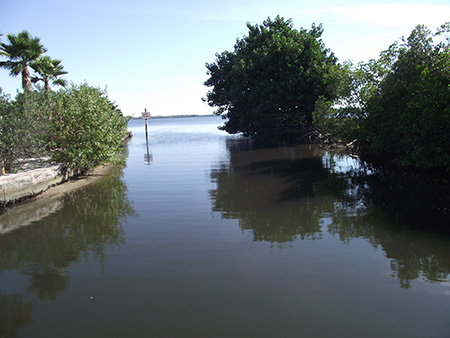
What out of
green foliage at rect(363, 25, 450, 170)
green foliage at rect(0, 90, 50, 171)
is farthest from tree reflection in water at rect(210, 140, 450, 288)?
green foliage at rect(0, 90, 50, 171)

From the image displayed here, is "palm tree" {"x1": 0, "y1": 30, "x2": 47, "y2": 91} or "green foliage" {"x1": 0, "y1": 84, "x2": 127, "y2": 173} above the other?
"palm tree" {"x1": 0, "y1": 30, "x2": 47, "y2": 91}

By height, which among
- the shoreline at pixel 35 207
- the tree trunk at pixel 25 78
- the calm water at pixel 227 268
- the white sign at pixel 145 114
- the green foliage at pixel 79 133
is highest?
the tree trunk at pixel 25 78

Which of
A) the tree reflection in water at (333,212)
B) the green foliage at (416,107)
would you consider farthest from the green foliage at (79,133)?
the green foliage at (416,107)

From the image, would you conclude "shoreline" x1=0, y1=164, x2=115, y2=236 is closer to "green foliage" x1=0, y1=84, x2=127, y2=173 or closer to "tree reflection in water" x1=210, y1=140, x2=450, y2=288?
"green foliage" x1=0, y1=84, x2=127, y2=173

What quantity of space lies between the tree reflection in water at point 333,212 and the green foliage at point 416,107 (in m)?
1.53

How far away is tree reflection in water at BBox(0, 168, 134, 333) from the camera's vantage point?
217 inches

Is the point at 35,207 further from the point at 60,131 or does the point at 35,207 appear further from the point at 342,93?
the point at 342,93

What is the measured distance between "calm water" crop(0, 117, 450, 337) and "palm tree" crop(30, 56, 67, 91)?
1730 cm

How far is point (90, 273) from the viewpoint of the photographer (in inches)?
247

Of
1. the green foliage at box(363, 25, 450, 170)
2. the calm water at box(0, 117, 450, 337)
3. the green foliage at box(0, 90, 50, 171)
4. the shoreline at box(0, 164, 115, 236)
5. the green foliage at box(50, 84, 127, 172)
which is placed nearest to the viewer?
the calm water at box(0, 117, 450, 337)

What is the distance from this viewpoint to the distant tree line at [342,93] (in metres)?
12.1

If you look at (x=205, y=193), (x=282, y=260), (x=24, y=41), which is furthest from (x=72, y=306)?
(x=24, y=41)

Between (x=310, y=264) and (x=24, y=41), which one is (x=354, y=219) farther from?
(x=24, y=41)

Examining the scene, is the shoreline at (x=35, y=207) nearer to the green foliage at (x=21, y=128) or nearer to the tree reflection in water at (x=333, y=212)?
the green foliage at (x=21, y=128)
